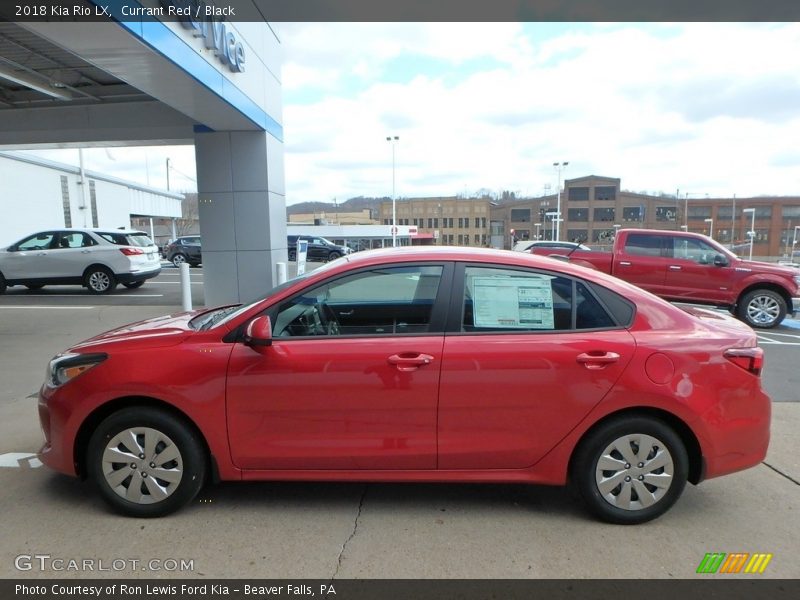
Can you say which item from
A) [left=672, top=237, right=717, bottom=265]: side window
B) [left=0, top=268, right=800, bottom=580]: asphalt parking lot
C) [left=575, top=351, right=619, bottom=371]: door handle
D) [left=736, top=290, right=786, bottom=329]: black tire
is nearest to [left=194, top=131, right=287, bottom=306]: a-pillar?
[left=0, top=268, right=800, bottom=580]: asphalt parking lot

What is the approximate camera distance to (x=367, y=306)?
10.9 feet

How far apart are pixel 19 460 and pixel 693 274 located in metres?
11.0

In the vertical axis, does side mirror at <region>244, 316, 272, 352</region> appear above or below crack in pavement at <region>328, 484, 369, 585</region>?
above

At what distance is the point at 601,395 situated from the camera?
296 centimetres

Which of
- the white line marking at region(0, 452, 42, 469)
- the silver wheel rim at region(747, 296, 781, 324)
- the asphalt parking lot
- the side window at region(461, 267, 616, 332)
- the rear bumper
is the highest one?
the side window at region(461, 267, 616, 332)

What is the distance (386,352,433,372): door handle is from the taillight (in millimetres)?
1797

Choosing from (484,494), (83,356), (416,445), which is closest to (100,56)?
(83,356)

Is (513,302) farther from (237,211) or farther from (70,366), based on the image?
(237,211)

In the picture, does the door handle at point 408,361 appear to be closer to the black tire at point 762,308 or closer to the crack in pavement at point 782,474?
the crack in pavement at point 782,474

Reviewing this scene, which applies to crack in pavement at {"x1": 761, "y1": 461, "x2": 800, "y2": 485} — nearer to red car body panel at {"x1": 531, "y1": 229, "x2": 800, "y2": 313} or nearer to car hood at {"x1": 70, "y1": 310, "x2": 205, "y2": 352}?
car hood at {"x1": 70, "y1": 310, "x2": 205, "y2": 352}

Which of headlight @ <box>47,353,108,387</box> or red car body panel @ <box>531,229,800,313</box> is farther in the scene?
red car body panel @ <box>531,229,800,313</box>

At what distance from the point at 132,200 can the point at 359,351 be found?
1608 inches

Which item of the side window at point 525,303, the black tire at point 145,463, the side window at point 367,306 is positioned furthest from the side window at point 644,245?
the black tire at point 145,463

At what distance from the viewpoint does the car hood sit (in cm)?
311
